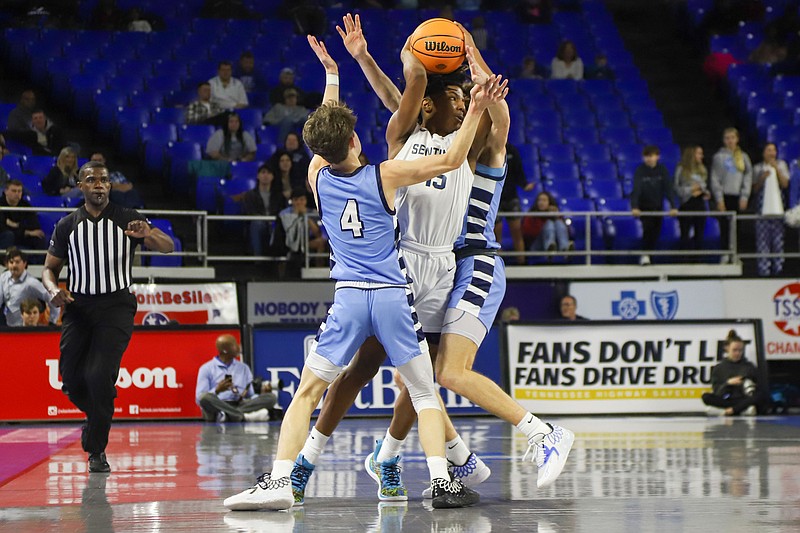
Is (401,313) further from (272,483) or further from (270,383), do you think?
(270,383)

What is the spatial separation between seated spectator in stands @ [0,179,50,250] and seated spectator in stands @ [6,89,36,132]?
203 centimetres

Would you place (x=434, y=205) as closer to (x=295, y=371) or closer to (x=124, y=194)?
(x=295, y=371)

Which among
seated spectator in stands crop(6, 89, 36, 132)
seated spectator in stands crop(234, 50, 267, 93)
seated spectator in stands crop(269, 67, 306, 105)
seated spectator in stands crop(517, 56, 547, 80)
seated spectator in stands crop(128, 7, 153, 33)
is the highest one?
seated spectator in stands crop(128, 7, 153, 33)

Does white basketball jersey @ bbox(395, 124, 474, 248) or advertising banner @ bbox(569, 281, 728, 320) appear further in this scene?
advertising banner @ bbox(569, 281, 728, 320)

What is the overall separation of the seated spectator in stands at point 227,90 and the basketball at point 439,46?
11.7m

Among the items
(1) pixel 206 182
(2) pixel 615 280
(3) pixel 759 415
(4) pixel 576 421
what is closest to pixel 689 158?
(2) pixel 615 280

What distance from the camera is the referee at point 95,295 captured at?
820 cm

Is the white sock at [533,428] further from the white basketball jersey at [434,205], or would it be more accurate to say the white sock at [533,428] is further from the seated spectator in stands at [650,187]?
the seated spectator in stands at [650,187]

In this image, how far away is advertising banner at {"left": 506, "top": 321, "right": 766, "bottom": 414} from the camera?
14.1 m

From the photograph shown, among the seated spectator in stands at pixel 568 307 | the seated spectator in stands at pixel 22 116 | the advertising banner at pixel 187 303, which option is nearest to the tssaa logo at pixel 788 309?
the seated spectator in stands at pixel 568 307

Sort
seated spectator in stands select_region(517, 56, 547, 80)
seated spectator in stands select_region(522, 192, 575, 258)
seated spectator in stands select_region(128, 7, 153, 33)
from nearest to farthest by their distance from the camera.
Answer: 1. seated spectator in stands select_region(522, 192, 575, 258)
2. seated spectator in stands select_region(128, 7, 153, 33)
3. seated spectator in stands select_region(517, 56, 547, 80)

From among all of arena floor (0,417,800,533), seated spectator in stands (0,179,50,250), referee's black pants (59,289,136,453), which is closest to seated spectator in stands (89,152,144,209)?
seated spectator in stands (0,179,50,250)

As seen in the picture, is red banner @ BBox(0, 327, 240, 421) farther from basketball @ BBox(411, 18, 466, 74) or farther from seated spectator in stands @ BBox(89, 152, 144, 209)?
basketball @ BBox(411, 18, 466, 74)

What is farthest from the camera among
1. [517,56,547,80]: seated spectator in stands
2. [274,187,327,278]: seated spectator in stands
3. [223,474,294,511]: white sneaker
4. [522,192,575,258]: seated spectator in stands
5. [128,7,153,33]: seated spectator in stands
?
[517,56,547,80]: seated spectator in stands
